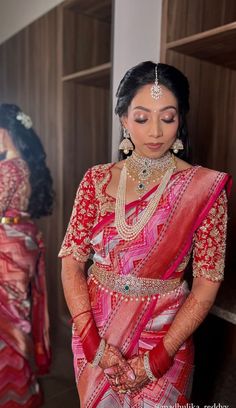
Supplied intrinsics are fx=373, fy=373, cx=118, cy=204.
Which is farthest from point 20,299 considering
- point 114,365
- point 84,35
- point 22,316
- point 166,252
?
point 84,35

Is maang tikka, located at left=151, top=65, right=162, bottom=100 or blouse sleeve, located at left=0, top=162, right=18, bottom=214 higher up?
maang tikka, located at left=151, top=65, right=162, bottom=100

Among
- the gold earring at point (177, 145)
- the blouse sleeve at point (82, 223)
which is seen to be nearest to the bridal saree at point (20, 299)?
the blouse sleeve at point (82, 223)

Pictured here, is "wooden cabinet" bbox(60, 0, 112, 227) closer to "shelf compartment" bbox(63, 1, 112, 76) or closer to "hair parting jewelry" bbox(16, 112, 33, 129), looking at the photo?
"shelf compartment" bbox(63, 1, 112, 76)

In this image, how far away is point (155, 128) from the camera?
2.75 feet

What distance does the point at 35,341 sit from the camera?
1.32m

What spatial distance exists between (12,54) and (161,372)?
104 centimetres

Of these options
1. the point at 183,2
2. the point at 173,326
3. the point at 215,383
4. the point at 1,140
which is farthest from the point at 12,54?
the point at 215,383

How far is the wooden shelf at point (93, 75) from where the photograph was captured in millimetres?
1283

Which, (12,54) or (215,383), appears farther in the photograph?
(215,383)

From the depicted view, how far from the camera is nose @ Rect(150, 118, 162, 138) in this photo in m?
0.84

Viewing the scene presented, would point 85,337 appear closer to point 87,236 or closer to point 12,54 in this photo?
point 87,236

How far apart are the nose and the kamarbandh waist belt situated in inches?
13.1

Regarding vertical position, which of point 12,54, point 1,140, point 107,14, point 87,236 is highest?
point 107,14

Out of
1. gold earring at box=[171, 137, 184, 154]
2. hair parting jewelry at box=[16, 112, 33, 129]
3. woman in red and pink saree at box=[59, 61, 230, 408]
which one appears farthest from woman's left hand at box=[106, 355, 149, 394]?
hair parting jewelry at box=[16, 112, 33, 129]
